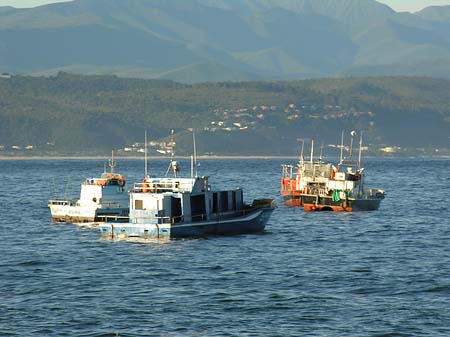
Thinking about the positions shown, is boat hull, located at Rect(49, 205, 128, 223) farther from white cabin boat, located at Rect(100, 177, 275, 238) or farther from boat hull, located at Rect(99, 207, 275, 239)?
white cabin boat, located at Rect(100, 177, 275, 238)

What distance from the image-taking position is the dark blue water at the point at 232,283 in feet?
189

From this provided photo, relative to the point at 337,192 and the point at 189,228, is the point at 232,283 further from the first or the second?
the point at 337,192

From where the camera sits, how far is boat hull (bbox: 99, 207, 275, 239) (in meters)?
88.1

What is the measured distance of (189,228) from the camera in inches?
3519

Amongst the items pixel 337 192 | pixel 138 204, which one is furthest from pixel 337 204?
pixel 138 204

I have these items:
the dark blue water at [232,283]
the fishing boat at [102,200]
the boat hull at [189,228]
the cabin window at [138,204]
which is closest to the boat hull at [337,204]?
the dark blue water at [232,283]

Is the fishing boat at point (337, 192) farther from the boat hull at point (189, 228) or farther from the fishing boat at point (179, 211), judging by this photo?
the fishing boat at point (179, 211)

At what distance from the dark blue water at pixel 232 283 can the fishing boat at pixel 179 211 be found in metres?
1.24

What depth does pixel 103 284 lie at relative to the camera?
228 ft

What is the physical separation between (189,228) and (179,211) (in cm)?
148

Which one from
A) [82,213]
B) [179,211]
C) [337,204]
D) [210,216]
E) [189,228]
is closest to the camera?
[189,228]

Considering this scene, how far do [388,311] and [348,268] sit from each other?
16.2 meters

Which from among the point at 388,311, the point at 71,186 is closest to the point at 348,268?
the point at 388,311

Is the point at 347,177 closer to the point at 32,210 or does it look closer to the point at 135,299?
the point at 32,210
